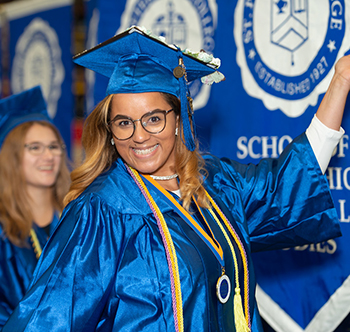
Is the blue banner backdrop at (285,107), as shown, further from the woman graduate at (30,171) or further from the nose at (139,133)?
the woman graduate at (30,171)

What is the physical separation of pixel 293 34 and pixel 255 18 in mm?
208

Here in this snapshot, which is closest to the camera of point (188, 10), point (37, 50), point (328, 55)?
point (328, 55)

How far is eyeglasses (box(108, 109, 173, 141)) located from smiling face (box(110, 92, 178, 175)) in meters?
0.01

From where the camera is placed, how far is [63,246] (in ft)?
4.00

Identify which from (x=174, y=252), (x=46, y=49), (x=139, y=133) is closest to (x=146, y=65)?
(x=139, y=133)

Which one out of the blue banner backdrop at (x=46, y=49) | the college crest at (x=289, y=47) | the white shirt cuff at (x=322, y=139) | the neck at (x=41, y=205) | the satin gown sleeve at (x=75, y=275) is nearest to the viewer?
the satin gown sleeve at (x=75, y=275)

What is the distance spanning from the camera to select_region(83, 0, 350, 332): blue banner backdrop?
1.71 metres

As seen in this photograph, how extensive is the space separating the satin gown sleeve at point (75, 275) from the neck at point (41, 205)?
1241 millimetres

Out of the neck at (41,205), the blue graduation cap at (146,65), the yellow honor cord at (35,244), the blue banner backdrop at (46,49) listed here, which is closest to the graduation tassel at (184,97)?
the blue graduation cap at (146,65)

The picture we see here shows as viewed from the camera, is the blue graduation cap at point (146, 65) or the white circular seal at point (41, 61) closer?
the blue graduation cap at point (146, 65)

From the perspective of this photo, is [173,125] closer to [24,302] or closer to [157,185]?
[157,185]

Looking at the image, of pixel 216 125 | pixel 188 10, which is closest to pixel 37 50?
pixel 188 10

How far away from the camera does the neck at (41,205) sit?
245cm

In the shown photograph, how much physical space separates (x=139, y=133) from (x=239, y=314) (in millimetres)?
658
